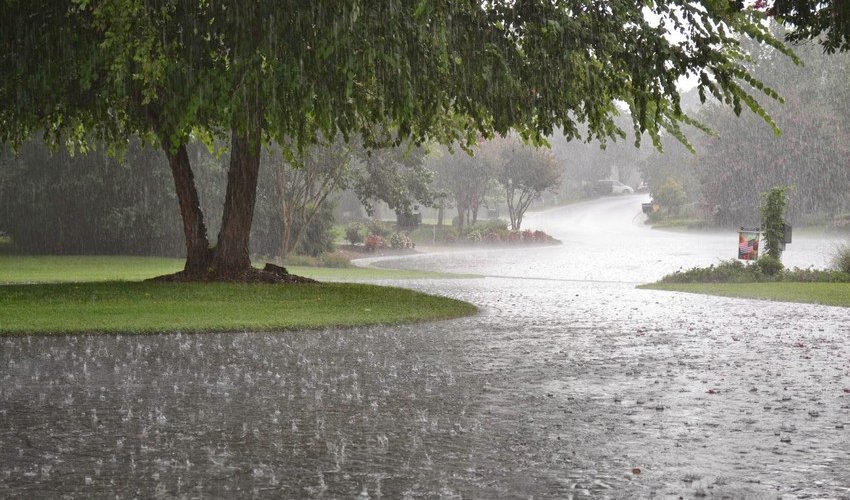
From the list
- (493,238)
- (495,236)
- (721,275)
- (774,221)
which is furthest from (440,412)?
(493,238)

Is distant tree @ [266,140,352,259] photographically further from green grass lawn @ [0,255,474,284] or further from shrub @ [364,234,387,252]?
shrub @ [364,234,387,252]

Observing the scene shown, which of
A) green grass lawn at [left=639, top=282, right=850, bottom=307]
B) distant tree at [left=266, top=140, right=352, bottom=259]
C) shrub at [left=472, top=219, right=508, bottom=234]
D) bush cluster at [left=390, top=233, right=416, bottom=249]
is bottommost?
green grass lawn at [left=639, top=282, right=850, bottom=307]

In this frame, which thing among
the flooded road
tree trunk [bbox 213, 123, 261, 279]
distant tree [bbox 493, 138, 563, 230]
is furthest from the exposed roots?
distant tree [bbox 493, 138, 563, 230]

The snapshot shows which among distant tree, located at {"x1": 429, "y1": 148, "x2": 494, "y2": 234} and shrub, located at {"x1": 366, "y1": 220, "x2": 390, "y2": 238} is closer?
shrub, located at {"x1": 366, "y1": 220, "x2": 390, "y2": 238}

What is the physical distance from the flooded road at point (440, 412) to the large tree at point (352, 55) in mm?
3534

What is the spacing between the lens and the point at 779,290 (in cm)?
2294

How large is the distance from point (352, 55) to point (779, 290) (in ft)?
43.9

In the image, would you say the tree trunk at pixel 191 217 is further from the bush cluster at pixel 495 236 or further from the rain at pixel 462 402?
the bush cluster at pixel 495 236

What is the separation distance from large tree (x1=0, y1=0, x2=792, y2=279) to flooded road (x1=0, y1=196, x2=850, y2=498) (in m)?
3.53

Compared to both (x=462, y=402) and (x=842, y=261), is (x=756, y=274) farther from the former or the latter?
(x=462, y=402)

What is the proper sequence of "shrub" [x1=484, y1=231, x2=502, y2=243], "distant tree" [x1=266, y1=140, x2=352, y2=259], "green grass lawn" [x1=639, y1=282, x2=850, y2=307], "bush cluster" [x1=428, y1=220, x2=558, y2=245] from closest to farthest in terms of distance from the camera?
"green grass lawn" [x1=639, y1=282, x2=850, y2=307], "distant tree" [x1=266, y1=140, x2=352, y2=259], "bush cluster" [x1=428, y1=220, x2=558, y2=245], "shrub" [x1=484, y1=231, x2=502, y2=243]

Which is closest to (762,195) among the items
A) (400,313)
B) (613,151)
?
(400,313)

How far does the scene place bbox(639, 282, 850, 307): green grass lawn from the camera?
20781mm

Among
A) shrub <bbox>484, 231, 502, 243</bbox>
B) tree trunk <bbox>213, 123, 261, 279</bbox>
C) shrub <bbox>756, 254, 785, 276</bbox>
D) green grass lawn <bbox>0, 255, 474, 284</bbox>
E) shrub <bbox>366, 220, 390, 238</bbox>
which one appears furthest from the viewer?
shrub <bbox>366, 220, 390, 238</bbox>
